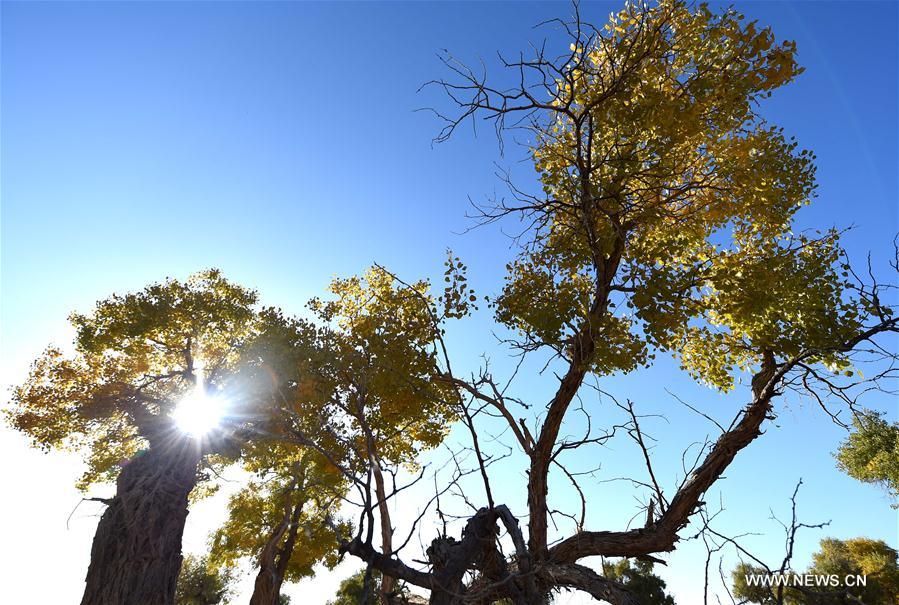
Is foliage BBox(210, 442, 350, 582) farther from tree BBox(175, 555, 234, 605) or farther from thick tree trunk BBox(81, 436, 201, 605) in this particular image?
tree BBox(175, 555, 234, 605)

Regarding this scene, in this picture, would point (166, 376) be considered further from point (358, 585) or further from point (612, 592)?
point (358, 585)

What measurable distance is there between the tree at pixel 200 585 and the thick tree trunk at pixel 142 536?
61.0 feet

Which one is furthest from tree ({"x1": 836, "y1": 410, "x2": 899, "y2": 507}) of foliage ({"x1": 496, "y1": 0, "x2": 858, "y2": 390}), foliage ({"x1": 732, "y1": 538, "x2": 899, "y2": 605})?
foliage ({"x1": 496, "y1": 0, "x2": 858, "y2": 390})

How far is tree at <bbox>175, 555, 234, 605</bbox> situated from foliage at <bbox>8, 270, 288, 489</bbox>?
1506 cm

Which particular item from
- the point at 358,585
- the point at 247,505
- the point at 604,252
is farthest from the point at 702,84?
the point at 358,585

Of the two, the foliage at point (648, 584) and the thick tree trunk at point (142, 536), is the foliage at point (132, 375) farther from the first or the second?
the foliage at point (648, 584)

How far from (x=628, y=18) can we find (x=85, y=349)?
61.3ft

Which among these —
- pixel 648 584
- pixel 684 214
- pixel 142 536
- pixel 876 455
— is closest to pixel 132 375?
pixel 142 536

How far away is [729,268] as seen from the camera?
7.94 metres

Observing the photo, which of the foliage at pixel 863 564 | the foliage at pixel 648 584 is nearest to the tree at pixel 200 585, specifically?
the foliage at pixel 648 584

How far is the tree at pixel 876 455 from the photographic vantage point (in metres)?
22.5

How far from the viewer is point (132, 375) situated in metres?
16.9

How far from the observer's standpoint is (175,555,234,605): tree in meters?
28.0

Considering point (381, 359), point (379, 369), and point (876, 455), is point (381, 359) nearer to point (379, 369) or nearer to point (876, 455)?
point (379, 369)
